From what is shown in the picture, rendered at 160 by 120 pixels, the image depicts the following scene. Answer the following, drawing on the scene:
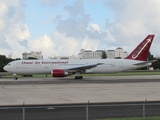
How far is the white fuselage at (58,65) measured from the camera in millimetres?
48719

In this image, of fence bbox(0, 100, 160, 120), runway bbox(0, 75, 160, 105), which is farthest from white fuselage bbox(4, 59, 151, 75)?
fence bbox(0, 100, 160, 120)

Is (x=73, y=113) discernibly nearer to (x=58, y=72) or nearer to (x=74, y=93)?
(x=74, y=93)

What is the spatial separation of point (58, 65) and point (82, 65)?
13.7 ft

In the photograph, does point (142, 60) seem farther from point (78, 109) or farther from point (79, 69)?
point (78, 109)

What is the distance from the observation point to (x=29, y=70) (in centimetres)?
4875

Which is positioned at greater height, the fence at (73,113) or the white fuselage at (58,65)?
the white fuselage at (58,65)

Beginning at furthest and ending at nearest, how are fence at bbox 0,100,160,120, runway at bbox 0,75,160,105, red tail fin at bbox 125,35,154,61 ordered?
red tail fin at bbox 125,35,154,61 < runway at bbox 0,75,160,105 < fence at bbox 0,100,160,120

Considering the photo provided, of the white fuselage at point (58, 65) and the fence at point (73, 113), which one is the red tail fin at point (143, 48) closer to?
the white fuselage at point (58, 65)

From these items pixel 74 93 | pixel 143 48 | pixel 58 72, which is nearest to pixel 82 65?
pixel 58 72

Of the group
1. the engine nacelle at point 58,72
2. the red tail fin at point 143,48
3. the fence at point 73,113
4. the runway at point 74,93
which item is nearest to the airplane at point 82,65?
the red tail fin at point 143,48

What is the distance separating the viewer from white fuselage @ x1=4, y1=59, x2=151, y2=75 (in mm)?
48719

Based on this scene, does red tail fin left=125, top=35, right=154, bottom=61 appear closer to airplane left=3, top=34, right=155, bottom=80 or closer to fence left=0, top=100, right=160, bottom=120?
airplane left=3, top=34, right=155, bottom=80

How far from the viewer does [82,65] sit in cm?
4897

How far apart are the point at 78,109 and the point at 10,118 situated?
4319 millimetres
